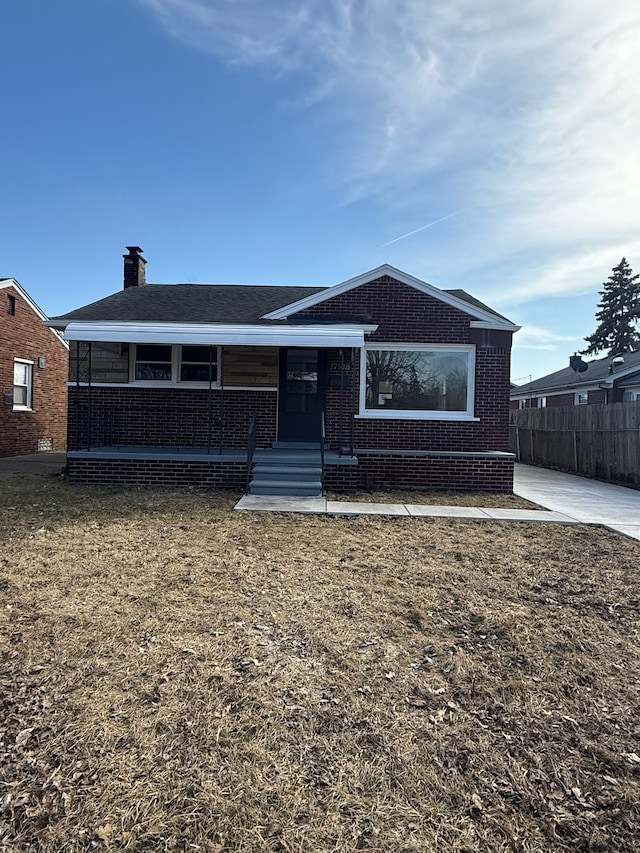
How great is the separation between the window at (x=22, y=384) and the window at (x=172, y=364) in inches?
299

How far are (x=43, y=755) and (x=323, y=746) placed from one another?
4.23 ft

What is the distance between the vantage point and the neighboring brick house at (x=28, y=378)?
15.1m

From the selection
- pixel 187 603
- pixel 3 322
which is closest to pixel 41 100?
pixel 3 322

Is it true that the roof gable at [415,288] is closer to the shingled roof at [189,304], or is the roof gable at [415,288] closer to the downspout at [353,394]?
the downspout at [353,394]

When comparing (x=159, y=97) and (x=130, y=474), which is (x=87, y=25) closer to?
(x=159, y=97)

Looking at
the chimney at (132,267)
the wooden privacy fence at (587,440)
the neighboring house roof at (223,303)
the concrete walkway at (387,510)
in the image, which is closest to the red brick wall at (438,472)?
the concrete walkway at (387,510)

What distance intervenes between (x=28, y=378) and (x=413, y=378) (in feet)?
43.8

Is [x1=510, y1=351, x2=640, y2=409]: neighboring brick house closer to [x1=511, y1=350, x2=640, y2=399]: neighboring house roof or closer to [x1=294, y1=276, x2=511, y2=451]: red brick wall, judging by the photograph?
[x1=511, y1=350, x2=640, y2=399]: neighboring house roof

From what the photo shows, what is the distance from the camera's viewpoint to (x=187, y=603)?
391cm

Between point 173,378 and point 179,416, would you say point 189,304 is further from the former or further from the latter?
point 179,416

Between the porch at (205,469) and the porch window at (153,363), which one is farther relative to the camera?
the porch window at (153,363)

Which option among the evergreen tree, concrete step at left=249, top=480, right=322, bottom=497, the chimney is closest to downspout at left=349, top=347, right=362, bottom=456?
concrete step at left=249, top=480, right=322, bottom=497

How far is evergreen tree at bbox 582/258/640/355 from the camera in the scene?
139 feet

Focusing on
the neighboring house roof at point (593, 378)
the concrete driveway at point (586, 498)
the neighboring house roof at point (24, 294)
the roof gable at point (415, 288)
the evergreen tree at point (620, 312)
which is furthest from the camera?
the evergreen tree at point (620, 312)
